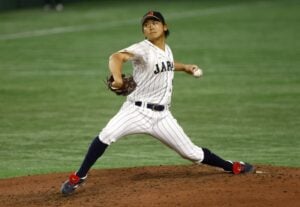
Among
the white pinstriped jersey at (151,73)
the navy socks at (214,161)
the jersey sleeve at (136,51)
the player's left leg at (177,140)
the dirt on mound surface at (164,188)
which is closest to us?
the dirt on mound surface at (164,188)

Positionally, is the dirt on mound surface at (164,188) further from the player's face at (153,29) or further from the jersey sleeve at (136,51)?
the player's face at (153,29)

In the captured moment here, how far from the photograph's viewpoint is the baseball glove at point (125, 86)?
26.0 ft

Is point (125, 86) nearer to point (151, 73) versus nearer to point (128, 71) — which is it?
point (151, 73)

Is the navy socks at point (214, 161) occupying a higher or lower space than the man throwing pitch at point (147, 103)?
lower

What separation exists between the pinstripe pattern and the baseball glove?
19 centimetres

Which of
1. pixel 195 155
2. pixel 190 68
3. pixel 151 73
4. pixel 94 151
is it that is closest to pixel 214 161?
pixel 195 155

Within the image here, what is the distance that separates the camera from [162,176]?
29.3ft

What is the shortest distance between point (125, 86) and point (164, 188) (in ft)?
3.23

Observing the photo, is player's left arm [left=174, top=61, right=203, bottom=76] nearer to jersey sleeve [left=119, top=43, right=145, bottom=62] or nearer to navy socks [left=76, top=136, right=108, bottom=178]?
jersey sleeve [left=119, top=43, right=145, bottom=62]

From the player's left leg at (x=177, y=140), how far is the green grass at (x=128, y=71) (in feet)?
5.49

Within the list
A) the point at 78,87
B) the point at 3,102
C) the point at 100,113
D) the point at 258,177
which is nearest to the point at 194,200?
the point at 258,177

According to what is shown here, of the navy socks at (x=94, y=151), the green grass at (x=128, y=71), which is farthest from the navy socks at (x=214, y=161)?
the green grass at (x=128, y=71)

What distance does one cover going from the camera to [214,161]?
8.73 meters

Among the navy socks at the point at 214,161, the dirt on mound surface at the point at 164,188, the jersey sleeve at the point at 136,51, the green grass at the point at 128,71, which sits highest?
the jersey sleeve at the point at 136,51
